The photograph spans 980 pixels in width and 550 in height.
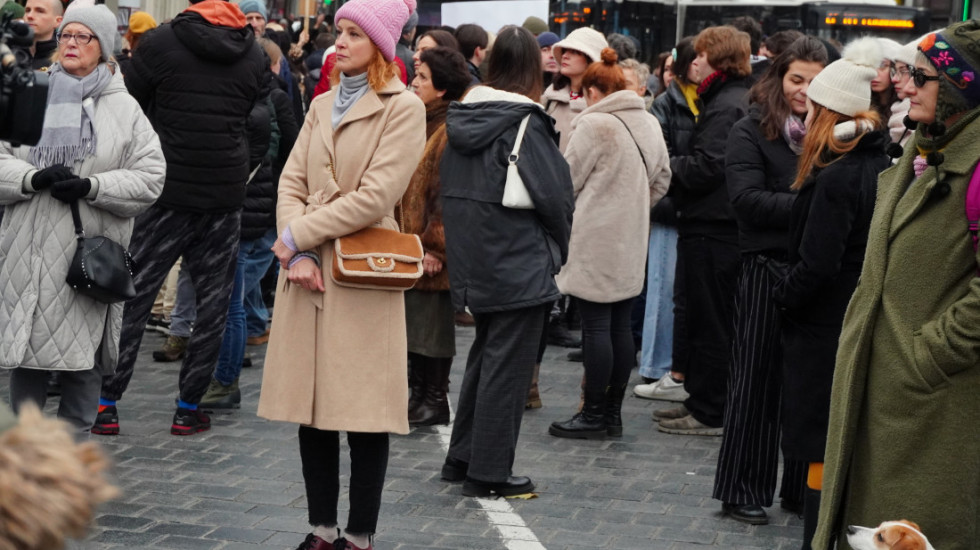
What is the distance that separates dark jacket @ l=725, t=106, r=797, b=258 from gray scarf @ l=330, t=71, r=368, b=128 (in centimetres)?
194

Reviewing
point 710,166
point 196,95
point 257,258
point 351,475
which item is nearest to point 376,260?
point 351,475

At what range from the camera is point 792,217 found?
5.77 metres

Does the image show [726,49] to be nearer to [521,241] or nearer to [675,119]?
[675,119]

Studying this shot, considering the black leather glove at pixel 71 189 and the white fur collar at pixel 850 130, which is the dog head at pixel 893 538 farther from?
the black leather glove at pixel 71 189

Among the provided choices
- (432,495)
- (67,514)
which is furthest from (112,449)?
(67,514)

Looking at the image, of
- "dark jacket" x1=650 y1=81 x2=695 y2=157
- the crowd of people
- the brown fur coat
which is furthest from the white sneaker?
the brown fur coat

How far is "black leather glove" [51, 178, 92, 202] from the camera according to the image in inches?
241

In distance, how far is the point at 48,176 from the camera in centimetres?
611

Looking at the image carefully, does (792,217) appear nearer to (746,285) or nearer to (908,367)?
(746,285)

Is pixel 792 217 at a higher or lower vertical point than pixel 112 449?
higher

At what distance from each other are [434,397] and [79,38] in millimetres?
3087

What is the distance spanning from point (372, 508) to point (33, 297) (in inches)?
71.1

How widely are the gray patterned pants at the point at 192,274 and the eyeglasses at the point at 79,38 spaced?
4.76 feet

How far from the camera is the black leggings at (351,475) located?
5605 mm
